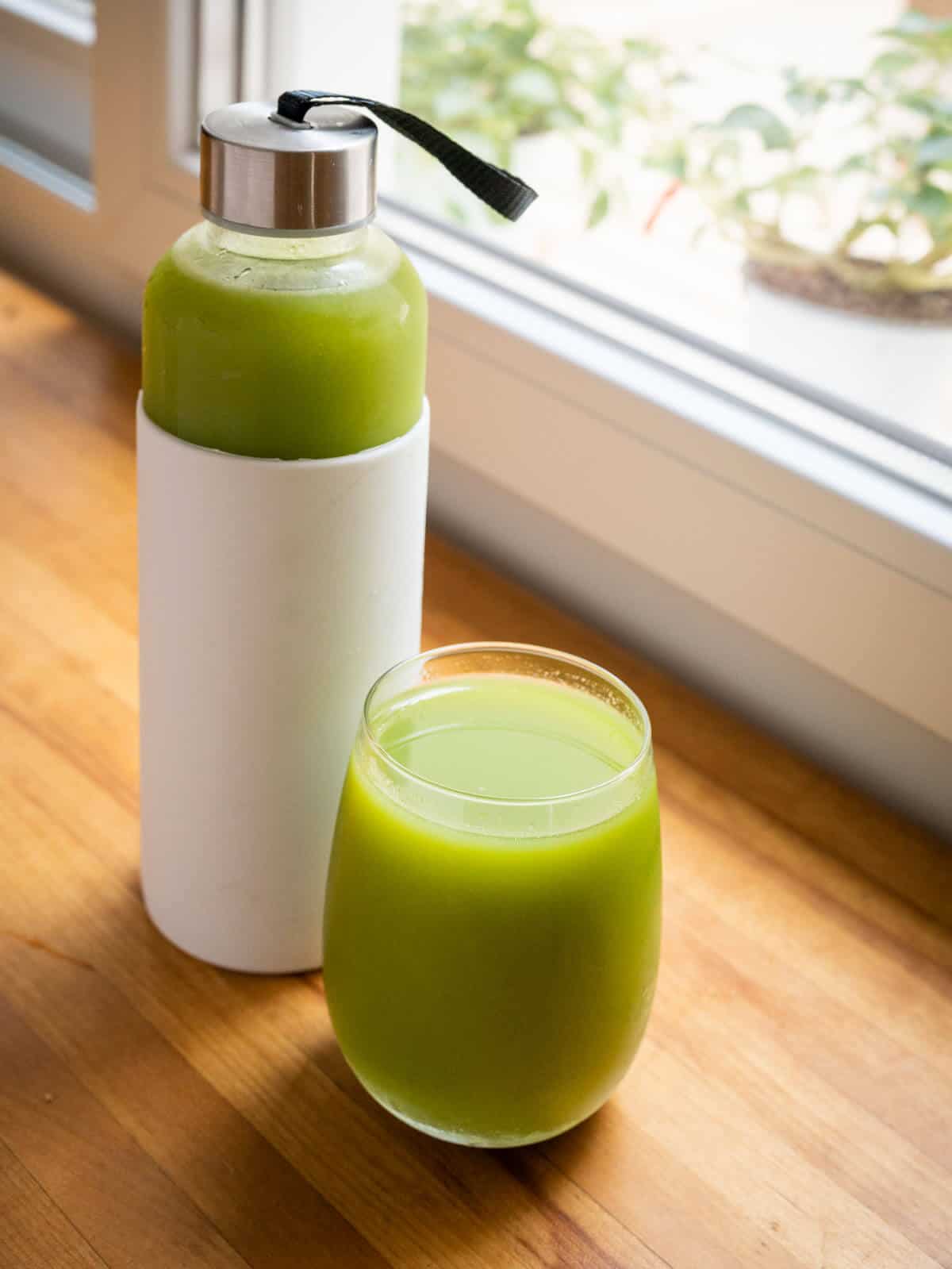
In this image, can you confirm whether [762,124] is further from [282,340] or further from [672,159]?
[282,340]

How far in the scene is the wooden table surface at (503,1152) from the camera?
1.79ft

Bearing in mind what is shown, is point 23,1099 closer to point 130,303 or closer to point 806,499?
point 806,499

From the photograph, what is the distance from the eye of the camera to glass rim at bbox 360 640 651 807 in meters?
0.50

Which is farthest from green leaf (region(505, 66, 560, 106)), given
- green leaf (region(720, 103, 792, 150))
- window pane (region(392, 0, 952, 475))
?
green leaf (region(720, 103, 792, 150))

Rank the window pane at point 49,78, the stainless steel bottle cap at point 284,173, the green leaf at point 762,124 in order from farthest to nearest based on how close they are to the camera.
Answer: the window pane at point 49,78
the green leaf at point 762,124
the stainless steel bottle cap at point 284,173

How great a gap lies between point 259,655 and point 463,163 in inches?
7.2

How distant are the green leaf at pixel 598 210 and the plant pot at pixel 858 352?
12 centimetres

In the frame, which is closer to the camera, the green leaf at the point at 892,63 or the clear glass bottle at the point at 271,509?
the clear glass bottle at the point at 271,509

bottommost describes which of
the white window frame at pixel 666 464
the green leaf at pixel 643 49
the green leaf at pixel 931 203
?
the white window frame at pixel 666 464

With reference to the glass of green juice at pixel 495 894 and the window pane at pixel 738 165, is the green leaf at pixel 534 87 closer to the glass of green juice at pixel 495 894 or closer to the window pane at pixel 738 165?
the window pane at pixel 738 165

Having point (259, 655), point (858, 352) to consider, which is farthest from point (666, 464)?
point (259, 655)

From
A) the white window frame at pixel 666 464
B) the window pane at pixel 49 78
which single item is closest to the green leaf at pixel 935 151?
the white window frame at pixel 666 464

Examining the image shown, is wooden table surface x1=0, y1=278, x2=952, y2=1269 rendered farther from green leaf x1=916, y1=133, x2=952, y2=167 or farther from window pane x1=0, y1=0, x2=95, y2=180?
window pane x1=0, y1=0, x2=95, y2=180

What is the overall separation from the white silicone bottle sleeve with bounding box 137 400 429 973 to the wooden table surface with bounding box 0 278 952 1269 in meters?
0.05
